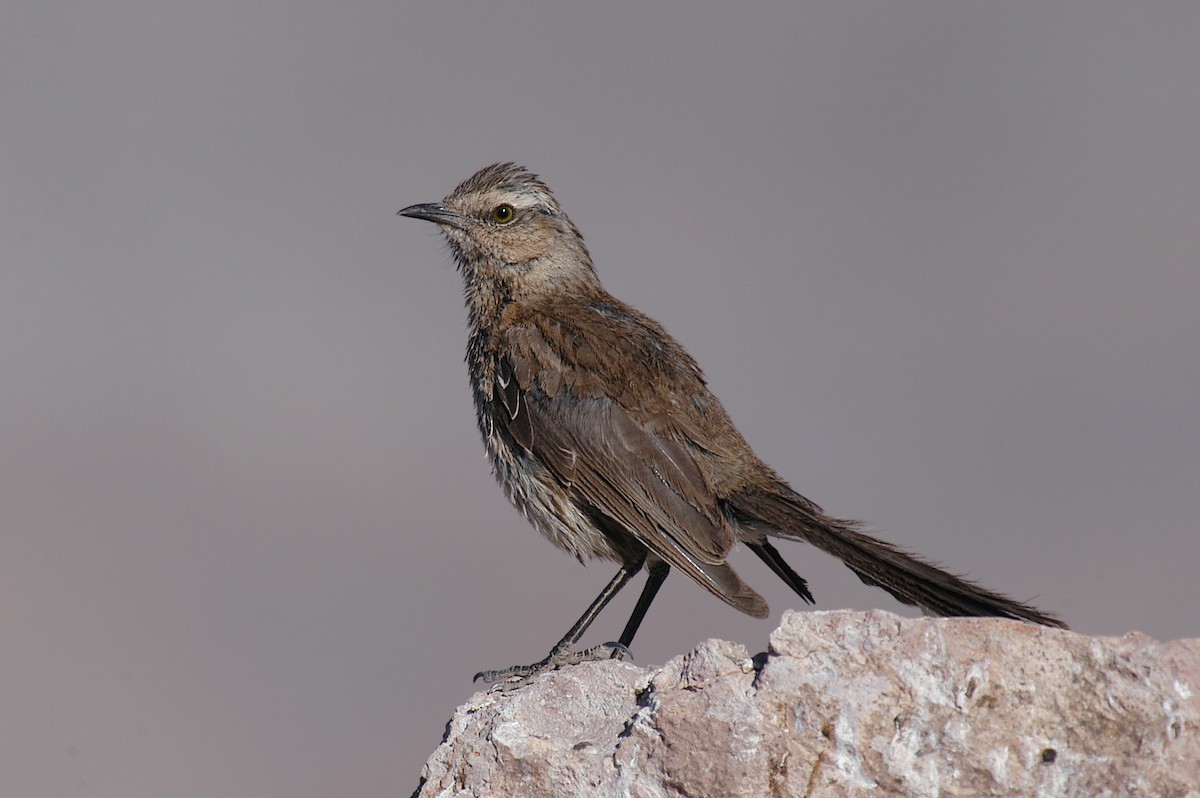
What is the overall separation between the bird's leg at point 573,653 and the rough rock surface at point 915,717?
1543 millimetres

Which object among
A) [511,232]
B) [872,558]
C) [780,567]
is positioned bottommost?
[780,567]

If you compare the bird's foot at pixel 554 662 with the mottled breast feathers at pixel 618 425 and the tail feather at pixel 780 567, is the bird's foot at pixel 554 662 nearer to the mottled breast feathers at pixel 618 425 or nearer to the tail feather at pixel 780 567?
the mottled breast feathers at pixel 618 425

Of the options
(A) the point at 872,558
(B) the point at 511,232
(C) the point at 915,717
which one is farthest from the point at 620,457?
(C) the point at 915,717

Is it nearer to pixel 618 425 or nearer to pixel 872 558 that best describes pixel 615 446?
pixel 618 425

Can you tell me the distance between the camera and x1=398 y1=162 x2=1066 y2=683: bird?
5.90 m

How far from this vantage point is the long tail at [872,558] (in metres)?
4.72

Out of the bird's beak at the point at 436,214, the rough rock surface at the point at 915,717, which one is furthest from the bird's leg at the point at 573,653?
the bird's beak at the point at 436,214

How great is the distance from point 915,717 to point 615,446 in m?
2.81

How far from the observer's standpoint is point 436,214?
7.77 metres

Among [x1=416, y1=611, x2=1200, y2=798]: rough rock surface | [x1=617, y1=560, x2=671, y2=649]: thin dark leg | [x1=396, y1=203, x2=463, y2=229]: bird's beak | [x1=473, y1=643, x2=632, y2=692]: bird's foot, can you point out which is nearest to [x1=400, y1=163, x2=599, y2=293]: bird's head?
[x1=396, y1=203, x2=463, y2=229]: bird's beak

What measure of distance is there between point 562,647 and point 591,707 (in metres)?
1.75

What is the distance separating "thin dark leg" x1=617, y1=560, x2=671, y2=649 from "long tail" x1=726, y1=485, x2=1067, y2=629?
649 millimetres

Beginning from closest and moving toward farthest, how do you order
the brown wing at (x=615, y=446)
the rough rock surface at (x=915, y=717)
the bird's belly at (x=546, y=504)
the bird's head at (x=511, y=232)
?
the rough rock surface at (x=915, y=717) < the brown wing at (x=615, y=446) < the bird's belly at (x=546, y=504) < the bird's head at (x=511, y=232)

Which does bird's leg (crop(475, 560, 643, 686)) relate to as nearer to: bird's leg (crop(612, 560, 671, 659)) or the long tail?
bird's leg (crop(612, 560, 671, 659))
